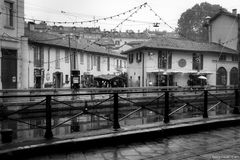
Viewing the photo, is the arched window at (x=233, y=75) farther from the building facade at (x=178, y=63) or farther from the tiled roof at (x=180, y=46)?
the tiled roof at (x=180, y=46)

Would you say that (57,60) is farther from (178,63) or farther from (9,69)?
(178,63)

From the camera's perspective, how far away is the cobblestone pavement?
17.1ft

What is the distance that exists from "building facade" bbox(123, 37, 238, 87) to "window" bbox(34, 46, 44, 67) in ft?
36.9

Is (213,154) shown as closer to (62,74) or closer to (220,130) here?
(220,130)

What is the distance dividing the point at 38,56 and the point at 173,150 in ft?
88.5

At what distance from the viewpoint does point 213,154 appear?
5.38m

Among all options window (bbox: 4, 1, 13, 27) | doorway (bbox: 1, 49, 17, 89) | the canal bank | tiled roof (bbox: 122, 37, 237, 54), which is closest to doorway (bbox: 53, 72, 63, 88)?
tiled roof (bbox: 122, 37, 237, 54)

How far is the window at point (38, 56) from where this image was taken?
29.7 meters

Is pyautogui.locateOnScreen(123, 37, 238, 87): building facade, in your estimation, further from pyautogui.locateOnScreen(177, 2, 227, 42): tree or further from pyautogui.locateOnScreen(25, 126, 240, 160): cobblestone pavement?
pyautogui.locateOnScreen(25, 126, 240, 160): cobblestone pavement

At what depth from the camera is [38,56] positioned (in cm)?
3027

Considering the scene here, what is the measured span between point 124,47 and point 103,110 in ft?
141

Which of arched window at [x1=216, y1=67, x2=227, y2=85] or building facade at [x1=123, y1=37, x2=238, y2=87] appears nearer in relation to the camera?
building facade at [x1=123, y1=37, x2=238, y2=87]

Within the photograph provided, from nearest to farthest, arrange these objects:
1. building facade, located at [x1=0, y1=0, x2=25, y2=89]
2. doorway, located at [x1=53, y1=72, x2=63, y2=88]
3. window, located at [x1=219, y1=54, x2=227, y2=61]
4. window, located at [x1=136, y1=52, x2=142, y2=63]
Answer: building facade, located at [x1=0, y1=0, x2=25, y2=89]
window, located at [x1=136, y1=52, x2=142, y2=63]
doorway, located at [x1=53, y1=72, x2=63, y2=88]
window, located at [x1=219, y1=54, x2=227, y2=61]

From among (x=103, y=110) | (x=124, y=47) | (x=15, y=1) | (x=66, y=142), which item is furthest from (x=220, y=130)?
(x=124, y=47)
